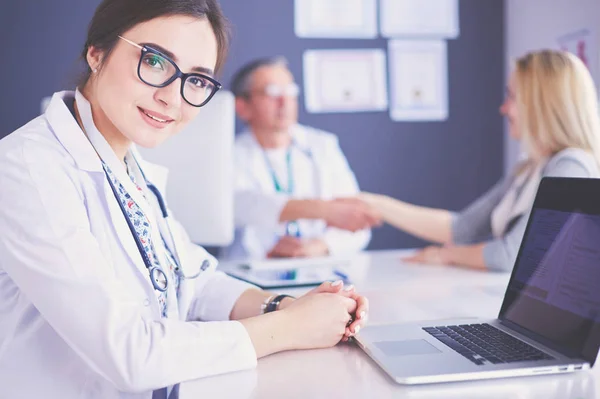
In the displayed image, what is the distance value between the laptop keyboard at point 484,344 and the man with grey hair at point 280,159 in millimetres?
1847

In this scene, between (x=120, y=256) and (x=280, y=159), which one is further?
(x=280, y=159)

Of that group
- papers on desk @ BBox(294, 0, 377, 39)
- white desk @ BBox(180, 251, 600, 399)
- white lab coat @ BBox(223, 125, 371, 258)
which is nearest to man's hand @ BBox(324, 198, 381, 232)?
white lab coat @ BBox(223, 125, 371, 258)

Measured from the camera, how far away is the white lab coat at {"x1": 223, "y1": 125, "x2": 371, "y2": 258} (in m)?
3.07

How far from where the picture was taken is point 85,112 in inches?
46.3

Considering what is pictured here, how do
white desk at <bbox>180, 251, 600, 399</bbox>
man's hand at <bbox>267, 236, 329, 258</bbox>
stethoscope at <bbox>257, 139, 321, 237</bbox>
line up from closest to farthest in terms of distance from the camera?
white desk at <bbox>180, 251, 600, 399</bbox>, man's hand at <bbox>267, 236, 329, 258</bbox>, stethoscope at <bbox>257, 139, 321, 237</bbox>

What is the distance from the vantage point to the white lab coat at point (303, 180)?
3068 mm

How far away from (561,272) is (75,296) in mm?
765

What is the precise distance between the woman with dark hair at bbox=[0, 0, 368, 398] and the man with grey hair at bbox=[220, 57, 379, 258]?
1623 millimetres

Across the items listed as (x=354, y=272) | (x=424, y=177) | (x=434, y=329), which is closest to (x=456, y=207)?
(x=424, y=177)

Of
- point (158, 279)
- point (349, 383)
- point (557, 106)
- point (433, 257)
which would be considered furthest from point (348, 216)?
point (349, 383)

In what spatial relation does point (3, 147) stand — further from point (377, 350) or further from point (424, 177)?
point (424, 177)

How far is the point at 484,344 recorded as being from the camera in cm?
99

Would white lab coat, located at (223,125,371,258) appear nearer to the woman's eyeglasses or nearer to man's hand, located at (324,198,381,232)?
man's hand, located at (324,198,381,232)

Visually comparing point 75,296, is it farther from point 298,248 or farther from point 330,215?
point 330,215
